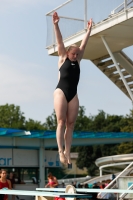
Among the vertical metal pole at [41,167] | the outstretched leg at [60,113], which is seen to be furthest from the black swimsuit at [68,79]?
the vertical metal pole at [41,167]

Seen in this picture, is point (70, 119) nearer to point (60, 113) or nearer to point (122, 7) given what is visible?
point (60, 113)

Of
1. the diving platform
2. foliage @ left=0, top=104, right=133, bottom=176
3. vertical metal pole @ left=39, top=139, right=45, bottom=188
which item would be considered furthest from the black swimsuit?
foliage @ left=0, top=104, right=133, bottom=176

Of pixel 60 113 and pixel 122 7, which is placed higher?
pixel 122 7

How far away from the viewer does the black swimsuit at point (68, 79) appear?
28.2ft

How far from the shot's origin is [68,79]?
28.2 feet

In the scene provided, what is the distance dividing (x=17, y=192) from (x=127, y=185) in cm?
1197

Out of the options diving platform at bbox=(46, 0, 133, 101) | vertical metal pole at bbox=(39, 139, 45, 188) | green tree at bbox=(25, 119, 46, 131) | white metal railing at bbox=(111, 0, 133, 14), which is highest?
green tree at bbox=(25, 119, 46, 131)

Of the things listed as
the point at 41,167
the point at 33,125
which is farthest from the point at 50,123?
the point at 41,167

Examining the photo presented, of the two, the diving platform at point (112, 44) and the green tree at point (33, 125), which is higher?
the green tree at point (33, 125)

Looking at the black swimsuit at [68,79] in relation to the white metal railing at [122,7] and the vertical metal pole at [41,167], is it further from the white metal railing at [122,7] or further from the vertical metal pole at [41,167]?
the vertical metal pole at [41,167]

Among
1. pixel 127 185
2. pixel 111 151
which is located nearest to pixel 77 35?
pixel 127 185

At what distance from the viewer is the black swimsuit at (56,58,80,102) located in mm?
8586

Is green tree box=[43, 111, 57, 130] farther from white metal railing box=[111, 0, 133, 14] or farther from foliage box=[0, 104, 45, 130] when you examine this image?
white metal railing box=[111, 0, 133, 14]

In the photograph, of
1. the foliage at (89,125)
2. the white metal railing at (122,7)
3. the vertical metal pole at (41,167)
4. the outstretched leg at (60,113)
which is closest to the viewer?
the outstretched leg at (60,113)
